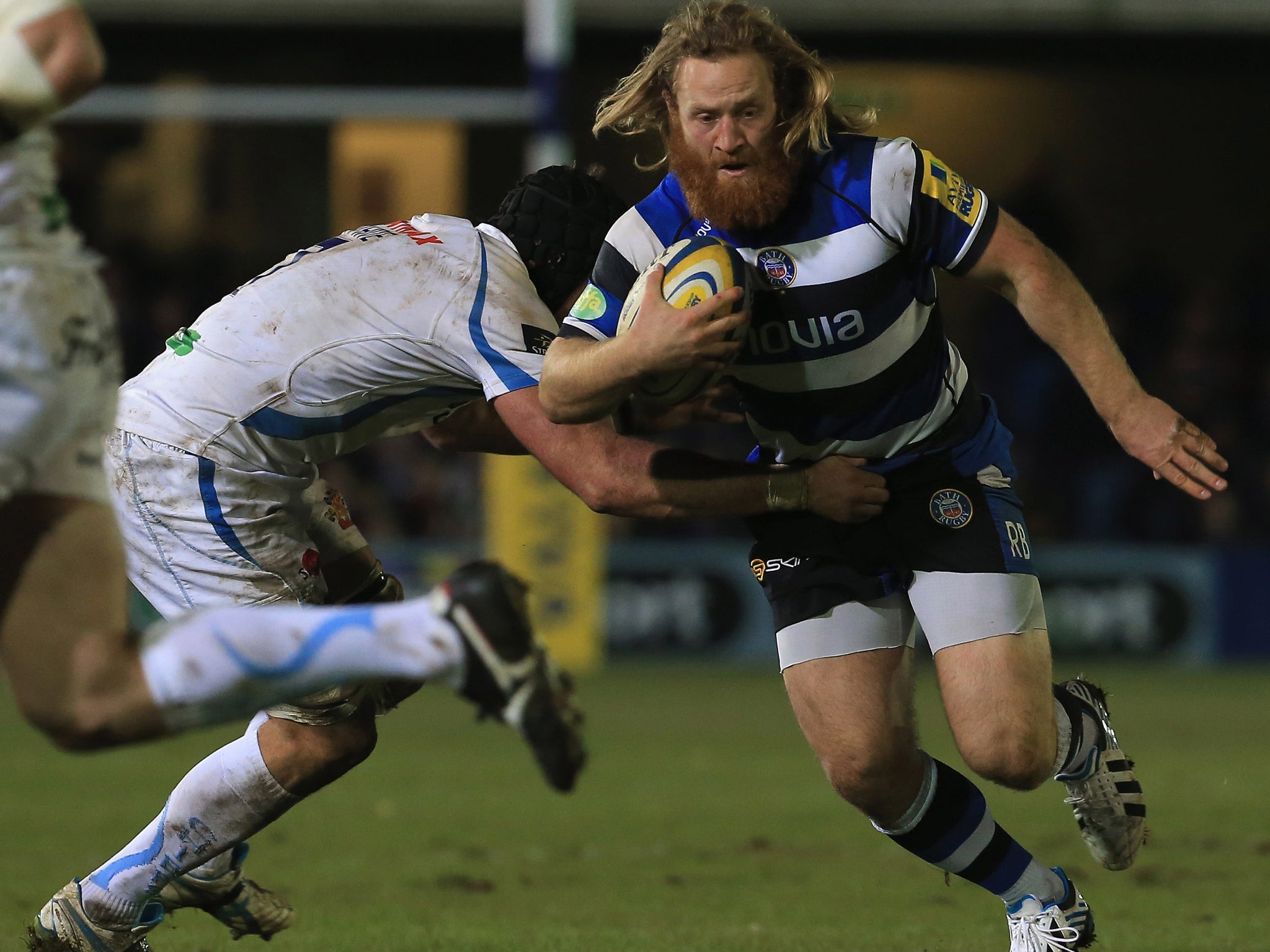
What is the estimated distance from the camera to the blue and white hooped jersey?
14.4 feet

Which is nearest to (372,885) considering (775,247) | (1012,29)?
(775,247)

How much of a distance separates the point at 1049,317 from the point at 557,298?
1.26 m

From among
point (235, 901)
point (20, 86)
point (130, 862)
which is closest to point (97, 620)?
point (20, 86)

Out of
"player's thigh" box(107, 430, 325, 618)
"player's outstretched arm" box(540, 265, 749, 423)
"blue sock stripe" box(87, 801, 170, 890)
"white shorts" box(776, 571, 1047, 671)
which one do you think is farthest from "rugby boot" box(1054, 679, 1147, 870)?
"blue sock stripe" box(87, 801, 170, 890)

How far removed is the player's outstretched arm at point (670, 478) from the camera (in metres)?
4.34

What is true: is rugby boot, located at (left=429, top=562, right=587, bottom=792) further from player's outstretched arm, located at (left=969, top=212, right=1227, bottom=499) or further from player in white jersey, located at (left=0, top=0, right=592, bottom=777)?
player's outstretched arm, located at (left=969, top=212, right=1227, bottom=499)

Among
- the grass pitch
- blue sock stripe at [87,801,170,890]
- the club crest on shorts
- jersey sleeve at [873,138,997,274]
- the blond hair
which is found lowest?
the grass pitch

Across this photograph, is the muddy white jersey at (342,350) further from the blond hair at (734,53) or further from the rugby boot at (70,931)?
the rugby boot at (70,931)

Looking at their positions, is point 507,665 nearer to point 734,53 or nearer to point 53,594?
point 53,594

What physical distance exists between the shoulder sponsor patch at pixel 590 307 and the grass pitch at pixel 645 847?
1.74 m

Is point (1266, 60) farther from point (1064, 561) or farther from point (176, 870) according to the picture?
point (176, 870)

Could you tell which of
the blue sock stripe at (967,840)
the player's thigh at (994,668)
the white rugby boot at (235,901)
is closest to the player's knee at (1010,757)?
the player's thigh at (994,668)

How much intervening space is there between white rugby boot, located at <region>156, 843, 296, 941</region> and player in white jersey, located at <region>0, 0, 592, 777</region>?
4.34 ft

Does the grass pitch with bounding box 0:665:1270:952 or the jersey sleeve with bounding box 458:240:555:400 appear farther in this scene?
the grass pitch with bounding box 0:665:1270:952
